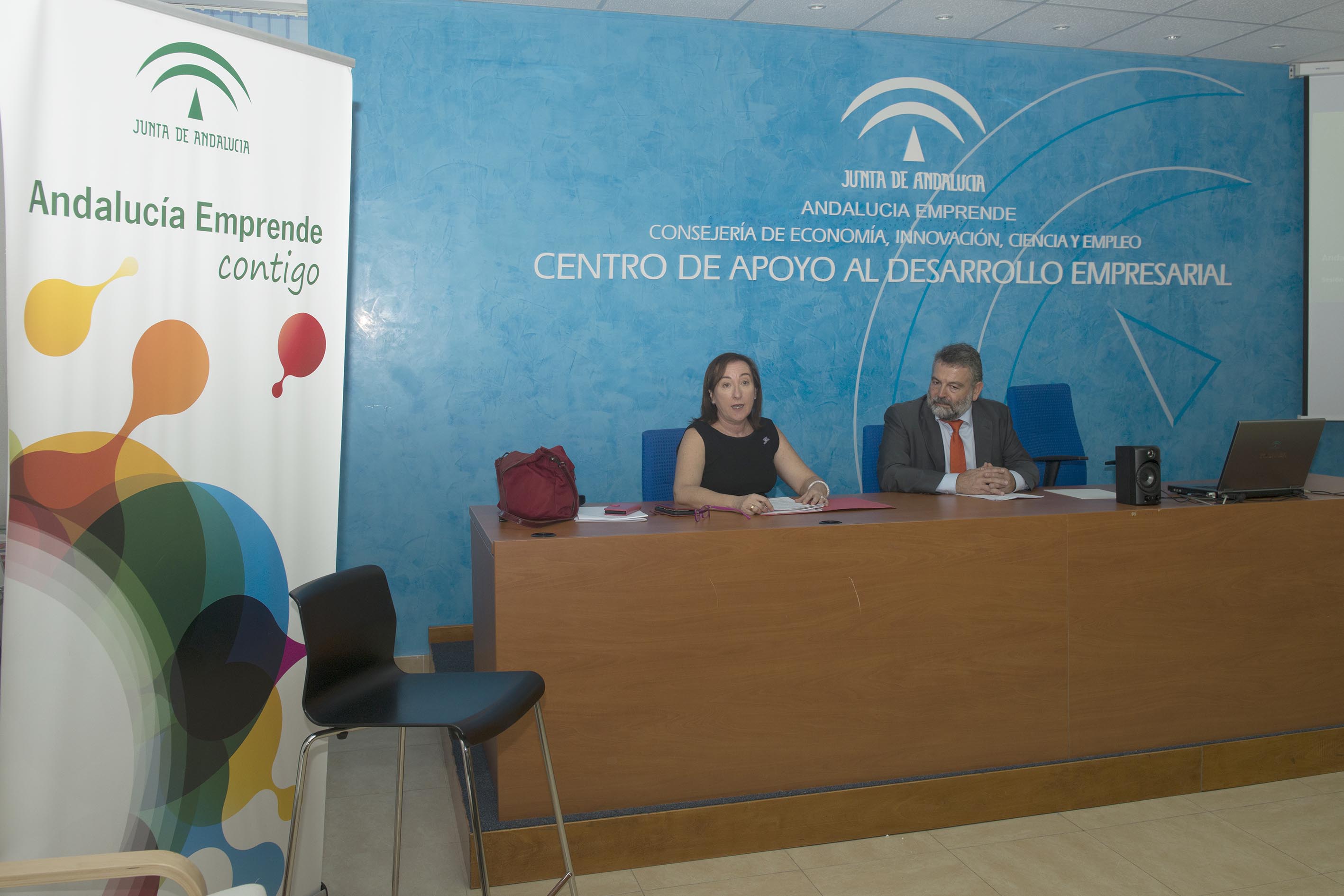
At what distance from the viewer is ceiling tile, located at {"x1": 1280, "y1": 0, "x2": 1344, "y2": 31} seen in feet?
14.3

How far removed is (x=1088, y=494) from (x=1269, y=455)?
55cm

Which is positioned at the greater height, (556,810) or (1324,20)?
(1324,20)

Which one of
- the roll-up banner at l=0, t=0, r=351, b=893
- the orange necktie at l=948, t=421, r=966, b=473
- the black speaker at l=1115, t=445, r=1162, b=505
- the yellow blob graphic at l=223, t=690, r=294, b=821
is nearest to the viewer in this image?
the roll-up banner at l=0, t=0, r=351, b=893

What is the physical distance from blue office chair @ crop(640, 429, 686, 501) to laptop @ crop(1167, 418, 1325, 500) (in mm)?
1857

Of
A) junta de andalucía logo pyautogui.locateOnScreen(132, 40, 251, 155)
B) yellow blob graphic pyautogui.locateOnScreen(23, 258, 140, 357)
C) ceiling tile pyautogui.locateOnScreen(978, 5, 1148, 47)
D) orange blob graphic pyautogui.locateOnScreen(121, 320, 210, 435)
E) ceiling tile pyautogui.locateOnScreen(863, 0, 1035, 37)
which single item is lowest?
orange blob graphic pyautogui.locateOnScreen(121, 320, 210, 435)

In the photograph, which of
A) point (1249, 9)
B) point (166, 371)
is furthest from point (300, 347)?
point (1249, 9)

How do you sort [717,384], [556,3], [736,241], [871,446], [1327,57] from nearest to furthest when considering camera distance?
[717,384] → [871,446] → [556,3] → [736,241] → [1327,57]

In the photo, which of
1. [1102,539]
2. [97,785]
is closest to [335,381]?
[97,785]

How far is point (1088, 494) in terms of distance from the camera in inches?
126

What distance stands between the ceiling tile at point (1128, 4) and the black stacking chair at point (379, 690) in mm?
3925

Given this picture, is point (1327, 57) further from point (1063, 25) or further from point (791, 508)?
point (791, 508)

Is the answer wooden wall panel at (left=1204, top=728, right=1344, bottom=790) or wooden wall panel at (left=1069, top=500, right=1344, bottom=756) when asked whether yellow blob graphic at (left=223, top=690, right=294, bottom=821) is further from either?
wooden wall panel at (left=1204, top=728, right=1344, bottom=790)

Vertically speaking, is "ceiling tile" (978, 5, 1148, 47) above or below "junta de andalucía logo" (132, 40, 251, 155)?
above

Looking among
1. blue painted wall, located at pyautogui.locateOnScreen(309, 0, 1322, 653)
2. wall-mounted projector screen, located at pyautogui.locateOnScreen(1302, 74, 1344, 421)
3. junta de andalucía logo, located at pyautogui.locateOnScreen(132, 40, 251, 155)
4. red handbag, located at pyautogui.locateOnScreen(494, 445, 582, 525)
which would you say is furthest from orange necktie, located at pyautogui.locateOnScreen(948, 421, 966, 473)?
wall-mounted projector screen, located at pyautogui.locateOnScreen(1302, 74, 1344, 421)
